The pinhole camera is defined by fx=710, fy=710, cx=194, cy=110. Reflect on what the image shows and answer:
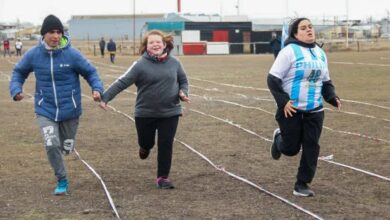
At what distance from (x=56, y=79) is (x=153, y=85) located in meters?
0.98

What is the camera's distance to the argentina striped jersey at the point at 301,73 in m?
6.79

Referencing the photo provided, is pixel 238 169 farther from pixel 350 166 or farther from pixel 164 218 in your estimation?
pixel 164 218

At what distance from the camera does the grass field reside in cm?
650

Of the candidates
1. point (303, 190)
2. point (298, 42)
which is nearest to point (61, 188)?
point (303, 190)

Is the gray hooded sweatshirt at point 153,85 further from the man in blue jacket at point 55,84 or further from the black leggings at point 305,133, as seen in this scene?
the black leggings at point 305,133

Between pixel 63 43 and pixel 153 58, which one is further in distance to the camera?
pixel 153 58

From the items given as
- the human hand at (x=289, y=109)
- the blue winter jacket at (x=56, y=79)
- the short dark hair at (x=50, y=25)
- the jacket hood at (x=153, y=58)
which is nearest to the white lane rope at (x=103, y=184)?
the blue winter jacket at (x=56, y=79)

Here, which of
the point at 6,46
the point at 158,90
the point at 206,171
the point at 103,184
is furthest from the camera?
the point at 6,46

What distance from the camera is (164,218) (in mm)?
6164

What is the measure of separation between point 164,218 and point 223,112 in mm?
8729

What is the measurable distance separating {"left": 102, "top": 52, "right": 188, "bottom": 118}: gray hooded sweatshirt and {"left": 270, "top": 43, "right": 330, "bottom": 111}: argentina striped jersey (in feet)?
→ 3.61

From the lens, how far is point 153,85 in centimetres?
728

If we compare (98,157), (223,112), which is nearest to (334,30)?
(223,112)

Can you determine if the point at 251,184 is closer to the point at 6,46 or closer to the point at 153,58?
the point at 153,58
